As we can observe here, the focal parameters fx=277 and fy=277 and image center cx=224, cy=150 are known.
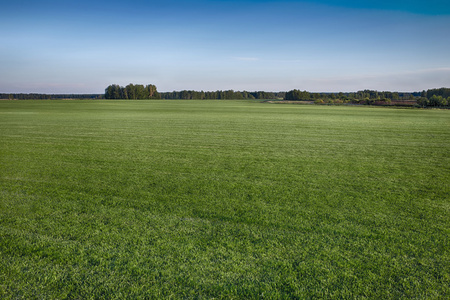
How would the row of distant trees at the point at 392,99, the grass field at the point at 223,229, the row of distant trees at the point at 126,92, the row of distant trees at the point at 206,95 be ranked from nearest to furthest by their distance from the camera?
the grass field at the point at 223,229 < the row of distant trees at the point at 392,99 < the row of distant trees at the point at 126,92 < the row of distant trees at the point at 206,95

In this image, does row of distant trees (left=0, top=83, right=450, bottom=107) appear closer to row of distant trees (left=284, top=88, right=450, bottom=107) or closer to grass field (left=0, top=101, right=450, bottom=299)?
row of distant trees (left=284, top=88, right=450, bottom=107)

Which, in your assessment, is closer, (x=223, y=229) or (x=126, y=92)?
(x=223, y=229)

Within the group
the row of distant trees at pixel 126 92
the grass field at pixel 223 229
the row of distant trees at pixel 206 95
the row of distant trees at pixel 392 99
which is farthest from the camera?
the row of distant trees at pixel 206 95

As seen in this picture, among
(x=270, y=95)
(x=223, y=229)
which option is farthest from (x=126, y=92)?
(x=223, y=229)

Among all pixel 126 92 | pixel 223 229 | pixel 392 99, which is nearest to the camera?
pixel 223 229

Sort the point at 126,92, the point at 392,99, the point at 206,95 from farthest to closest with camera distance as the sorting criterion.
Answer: the point at 206,95
the point at 126,92
the point at 392,99

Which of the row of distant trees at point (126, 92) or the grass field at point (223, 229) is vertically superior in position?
the row of distant trees at point (126, 92)

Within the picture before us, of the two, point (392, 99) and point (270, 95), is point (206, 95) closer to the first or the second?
point (270, 95)

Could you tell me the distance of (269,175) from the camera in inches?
266

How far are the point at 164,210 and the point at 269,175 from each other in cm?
302

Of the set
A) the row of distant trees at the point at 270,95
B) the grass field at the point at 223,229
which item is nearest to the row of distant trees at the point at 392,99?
the row of distant trees at the point at 270,95

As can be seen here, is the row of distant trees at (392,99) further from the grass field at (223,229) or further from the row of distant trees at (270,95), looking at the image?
the grass field at (223,229)

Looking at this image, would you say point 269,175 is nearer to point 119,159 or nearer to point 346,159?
point 346,159

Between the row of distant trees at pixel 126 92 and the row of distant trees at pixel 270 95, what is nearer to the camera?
the row of distant trees at pixel 270 95
